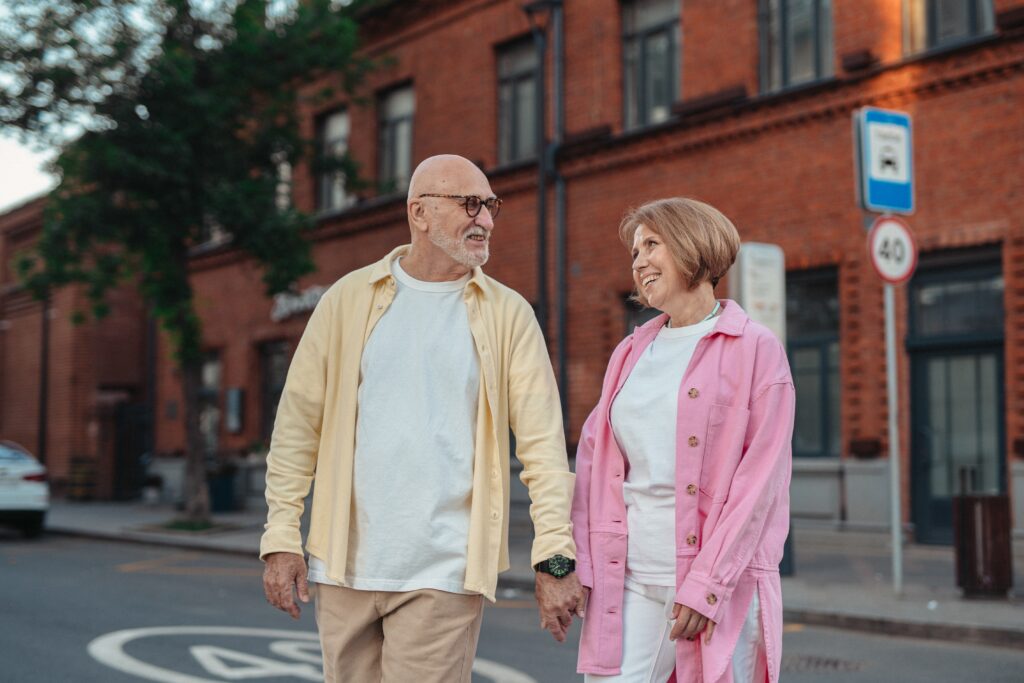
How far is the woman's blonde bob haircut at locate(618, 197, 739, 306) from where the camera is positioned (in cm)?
334

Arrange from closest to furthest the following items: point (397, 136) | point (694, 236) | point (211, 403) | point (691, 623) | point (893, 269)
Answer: point (691, 623) < point (694, 236) < point (893, 269) < point (397, 136) < point (211, 403)

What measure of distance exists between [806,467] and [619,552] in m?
11.8

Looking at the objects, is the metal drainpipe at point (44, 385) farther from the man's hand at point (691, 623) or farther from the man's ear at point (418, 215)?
the man's hand at point (691, 623)

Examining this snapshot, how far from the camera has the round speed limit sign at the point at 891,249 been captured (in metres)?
9.85

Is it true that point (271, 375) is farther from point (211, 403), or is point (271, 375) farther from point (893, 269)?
point (893, 269)

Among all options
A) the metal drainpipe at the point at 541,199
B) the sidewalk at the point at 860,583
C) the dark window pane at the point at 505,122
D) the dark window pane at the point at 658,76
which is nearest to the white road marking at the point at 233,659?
the sidewalk at the point at 860,583

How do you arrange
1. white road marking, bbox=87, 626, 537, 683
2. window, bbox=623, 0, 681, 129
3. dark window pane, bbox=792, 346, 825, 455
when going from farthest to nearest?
window, bbox=623, 0, 681, 129 → dark window pane, bbox=792, 346, 825, 455 → white road marking, bbox=87, 626, 537, 683

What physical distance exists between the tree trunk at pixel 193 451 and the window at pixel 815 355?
9.21m

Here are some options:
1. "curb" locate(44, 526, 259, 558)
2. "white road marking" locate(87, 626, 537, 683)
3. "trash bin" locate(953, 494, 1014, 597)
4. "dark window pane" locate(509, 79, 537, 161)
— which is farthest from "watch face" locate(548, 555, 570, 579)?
"dark window pane" locate(509, 79, 537, 161)

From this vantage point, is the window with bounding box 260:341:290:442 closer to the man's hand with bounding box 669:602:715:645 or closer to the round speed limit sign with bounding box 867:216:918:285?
the round speed limit sign with bounding box 867:216:918:285

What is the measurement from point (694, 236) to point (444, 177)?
75cm

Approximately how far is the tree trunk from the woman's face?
52.0 ft

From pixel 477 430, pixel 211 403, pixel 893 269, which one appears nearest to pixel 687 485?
pixel 477 430

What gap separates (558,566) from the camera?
127 inches
